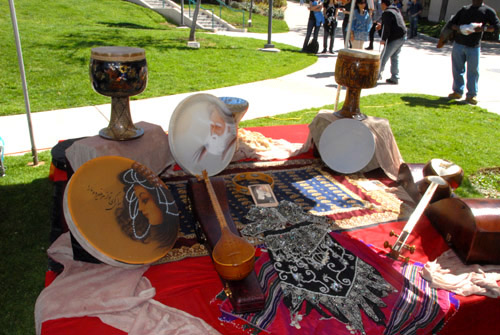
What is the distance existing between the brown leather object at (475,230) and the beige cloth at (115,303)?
1.59 metres

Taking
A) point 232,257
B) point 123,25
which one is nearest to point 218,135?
point 232,257

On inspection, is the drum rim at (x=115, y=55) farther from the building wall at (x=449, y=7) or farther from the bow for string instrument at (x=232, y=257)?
the building wall at (x=449, y=7)

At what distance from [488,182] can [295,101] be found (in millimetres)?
3109

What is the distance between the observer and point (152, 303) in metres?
1.99

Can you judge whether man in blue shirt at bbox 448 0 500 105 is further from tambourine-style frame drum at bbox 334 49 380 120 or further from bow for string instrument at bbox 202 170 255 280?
bow for string instrument at bbox 202 170 255 280

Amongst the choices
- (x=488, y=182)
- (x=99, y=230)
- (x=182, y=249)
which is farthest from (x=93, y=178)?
(x=488, y=182)

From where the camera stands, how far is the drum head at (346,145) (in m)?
3.48

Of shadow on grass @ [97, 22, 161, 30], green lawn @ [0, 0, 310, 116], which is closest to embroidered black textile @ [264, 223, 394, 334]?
green lawn @ [0, 0, 310, 116]

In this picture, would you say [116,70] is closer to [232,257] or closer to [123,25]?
[232,257]

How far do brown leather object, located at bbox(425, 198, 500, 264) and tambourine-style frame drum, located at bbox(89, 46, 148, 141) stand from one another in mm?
2277

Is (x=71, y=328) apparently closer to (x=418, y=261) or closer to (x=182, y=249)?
(x=182, y=249)

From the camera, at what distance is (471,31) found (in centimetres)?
600

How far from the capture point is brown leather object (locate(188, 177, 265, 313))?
1.91m

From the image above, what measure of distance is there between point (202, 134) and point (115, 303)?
4.74ft
